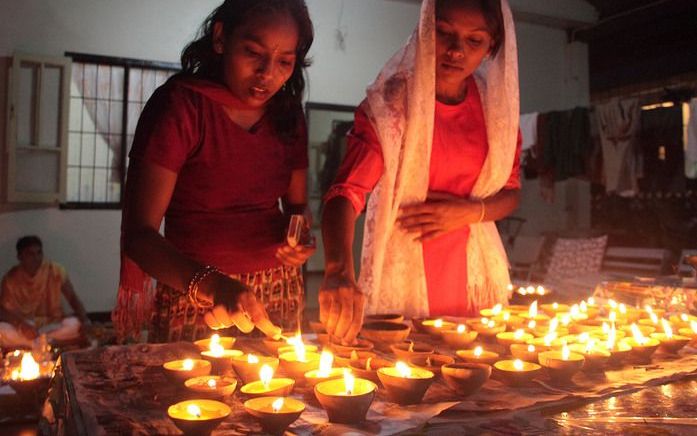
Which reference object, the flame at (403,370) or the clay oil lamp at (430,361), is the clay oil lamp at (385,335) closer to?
the clay oil lamp at (430,361)

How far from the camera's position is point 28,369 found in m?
2.76

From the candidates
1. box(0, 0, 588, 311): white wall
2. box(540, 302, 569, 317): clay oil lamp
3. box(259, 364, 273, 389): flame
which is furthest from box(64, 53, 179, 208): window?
box(259, 364, 273, 389): flame

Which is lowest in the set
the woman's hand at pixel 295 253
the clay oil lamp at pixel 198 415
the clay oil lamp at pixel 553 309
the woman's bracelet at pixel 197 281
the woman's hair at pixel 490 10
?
the clay oil lamp at pixel 198 415

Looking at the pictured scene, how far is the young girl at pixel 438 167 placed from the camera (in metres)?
2.21

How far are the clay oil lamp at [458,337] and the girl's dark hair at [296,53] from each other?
0.90m

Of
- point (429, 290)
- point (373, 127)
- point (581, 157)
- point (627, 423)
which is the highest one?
point (581, 157)

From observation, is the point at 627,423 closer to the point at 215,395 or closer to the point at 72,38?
the point at 215,395

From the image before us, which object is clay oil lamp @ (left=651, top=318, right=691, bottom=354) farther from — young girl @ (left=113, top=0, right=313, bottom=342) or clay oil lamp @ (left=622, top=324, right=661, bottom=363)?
young girl @ (left=113, top=0, right=313, bottom=342)

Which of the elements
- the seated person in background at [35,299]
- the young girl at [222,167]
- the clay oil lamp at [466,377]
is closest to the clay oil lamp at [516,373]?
the clay oil lamp at [466,377]

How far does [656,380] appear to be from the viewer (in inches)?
62.1

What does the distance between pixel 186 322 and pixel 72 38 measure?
232 inches

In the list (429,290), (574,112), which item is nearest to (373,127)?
(429,290)

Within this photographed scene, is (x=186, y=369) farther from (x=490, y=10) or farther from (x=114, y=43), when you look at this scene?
(x=114, y=43)

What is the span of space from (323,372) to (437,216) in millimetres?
925
